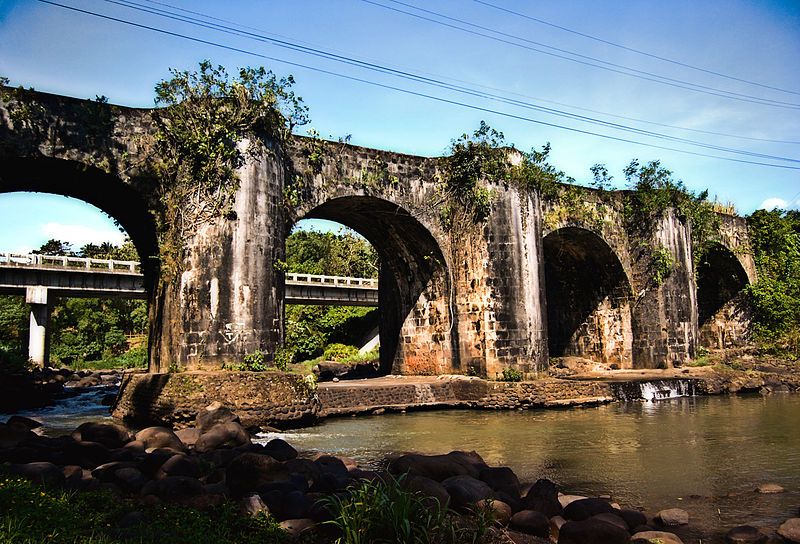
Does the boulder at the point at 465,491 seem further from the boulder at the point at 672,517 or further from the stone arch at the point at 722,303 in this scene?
the stone arch at the point at 722,303

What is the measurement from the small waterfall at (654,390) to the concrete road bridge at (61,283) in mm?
21274

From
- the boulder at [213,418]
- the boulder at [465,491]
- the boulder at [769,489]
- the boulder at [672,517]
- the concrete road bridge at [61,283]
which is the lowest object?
the boulder at [769,489]

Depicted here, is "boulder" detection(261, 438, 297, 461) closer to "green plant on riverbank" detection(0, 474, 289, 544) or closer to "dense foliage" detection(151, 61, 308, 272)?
"green plant on riverbank" detection(0, 474, 289, 544)

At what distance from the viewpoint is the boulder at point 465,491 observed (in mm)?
5801

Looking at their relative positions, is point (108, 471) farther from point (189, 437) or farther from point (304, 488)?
point (189, 437)

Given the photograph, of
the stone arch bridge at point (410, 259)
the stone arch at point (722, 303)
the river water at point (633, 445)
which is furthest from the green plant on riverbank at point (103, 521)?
the stone arch at point (722, 303)

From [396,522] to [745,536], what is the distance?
316cm

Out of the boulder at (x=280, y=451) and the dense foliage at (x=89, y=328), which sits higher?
the dense foliage at (x=89, y=328)

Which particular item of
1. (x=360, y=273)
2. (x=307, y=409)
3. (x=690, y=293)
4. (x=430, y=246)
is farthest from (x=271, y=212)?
(x=360, y=273)

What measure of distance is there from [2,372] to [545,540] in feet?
64.1

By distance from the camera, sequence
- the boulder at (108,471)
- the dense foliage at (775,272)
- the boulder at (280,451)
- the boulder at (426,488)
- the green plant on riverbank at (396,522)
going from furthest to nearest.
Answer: the dense foliage at (775,272), the boulder at (280,451), the boulder at (108,471), the boulder at (426,488), the green plant on riverbank at (396,522)

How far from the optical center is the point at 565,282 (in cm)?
2522

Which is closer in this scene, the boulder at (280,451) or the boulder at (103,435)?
the boulder at (280,451)

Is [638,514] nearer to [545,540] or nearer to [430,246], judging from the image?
[545,540]
